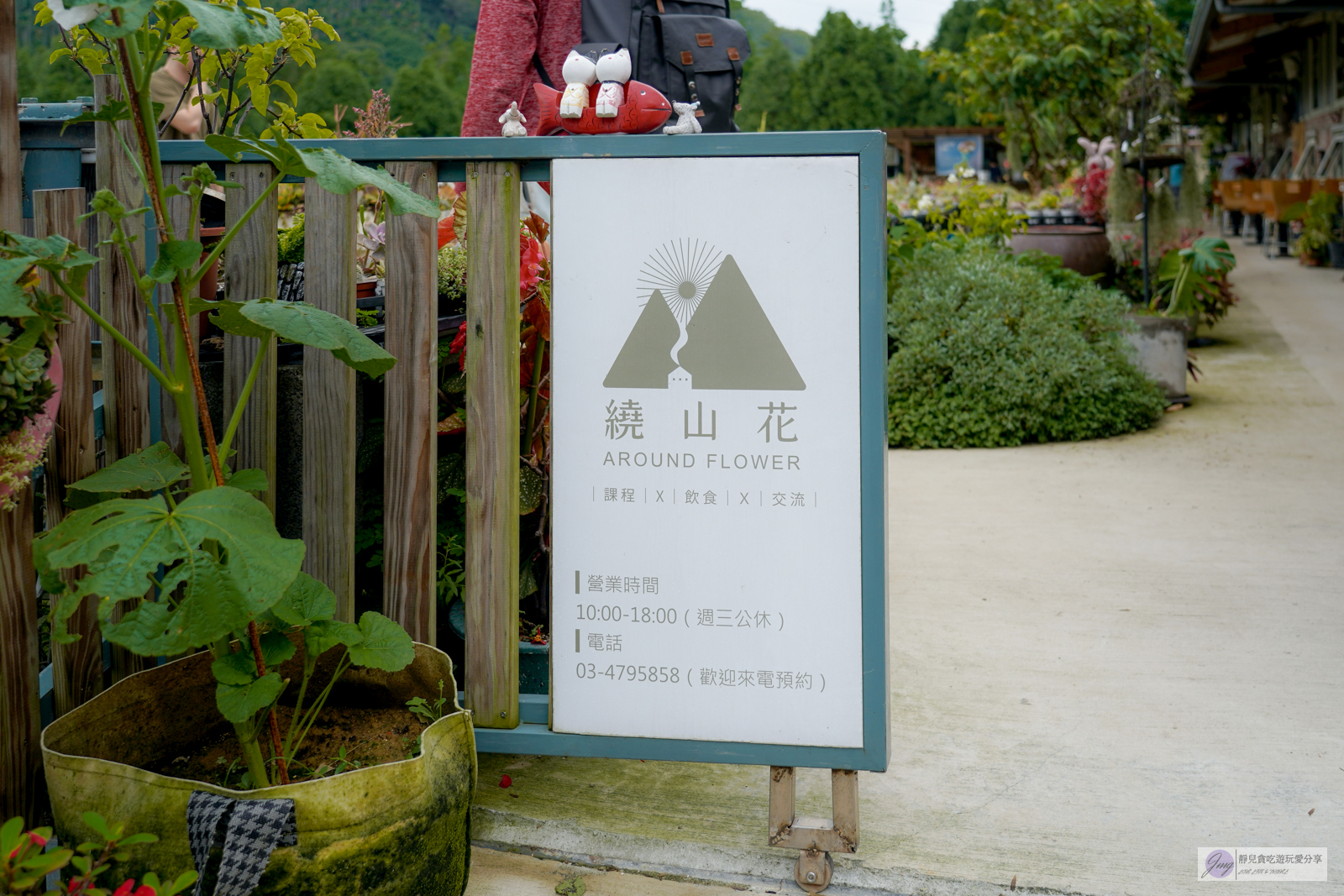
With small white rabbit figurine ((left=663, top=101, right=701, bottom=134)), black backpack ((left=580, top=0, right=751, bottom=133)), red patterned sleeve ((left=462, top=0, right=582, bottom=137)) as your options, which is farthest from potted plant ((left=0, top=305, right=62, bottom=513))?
black backpack ((left=580, top=0, right=751, bottom=133))

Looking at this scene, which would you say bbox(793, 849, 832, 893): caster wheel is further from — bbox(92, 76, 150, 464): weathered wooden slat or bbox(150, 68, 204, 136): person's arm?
bbox(150, 68, 204, 136): person's arm

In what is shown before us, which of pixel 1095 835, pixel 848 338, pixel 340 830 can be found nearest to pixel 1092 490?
pixel 1095 835

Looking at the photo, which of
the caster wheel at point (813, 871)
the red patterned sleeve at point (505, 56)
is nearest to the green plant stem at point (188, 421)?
the caster wheel at point (813, 871)

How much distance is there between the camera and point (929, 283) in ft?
20.2

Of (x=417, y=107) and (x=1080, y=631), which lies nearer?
(x=1080, y=631)

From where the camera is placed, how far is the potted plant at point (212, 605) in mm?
1499

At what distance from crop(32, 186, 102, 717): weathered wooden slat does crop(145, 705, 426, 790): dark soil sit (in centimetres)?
21

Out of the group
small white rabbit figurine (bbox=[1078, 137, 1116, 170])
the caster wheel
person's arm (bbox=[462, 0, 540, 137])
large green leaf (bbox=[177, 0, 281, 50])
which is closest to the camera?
large green leaf (bbox=[177, 0, 281, 50])

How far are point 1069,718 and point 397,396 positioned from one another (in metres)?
1.72

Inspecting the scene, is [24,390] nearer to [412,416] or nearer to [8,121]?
[8,121]

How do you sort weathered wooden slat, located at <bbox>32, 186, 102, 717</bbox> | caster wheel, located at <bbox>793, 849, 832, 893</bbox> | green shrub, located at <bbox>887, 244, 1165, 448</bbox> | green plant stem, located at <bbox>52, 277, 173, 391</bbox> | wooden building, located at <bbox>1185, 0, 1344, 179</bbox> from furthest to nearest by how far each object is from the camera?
wooden building, located at <bbox>1185, 0, 1344, 179</bbox> → green shrub, located at <bbox>887, 244, 1165, 448</bbox> → caster wheel, located at <bbox>793, 849, 832, 893</bbox> → weathered wooden slat, located at <bbox>32, 186, 102, 717</bbox> → green plant stem, located at <bbox>52, 277, 173, 391</bbox>

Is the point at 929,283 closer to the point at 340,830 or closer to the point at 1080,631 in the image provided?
the point at 1080,631

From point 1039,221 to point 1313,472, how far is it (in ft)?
15.6

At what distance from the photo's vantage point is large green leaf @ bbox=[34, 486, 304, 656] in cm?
147
